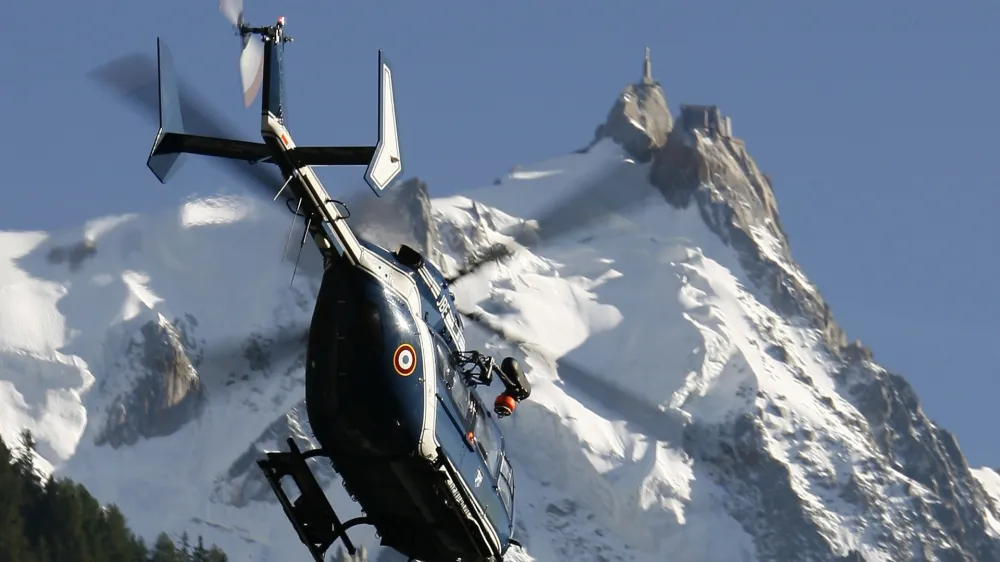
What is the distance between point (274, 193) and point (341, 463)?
18.2ft

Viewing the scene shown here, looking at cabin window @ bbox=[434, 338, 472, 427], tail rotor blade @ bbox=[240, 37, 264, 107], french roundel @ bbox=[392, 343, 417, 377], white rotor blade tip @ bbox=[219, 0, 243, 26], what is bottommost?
cabin window @ bbox=[434, 338, 472, 427]

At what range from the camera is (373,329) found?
42.2 m

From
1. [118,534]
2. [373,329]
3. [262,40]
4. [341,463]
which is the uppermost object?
[262,40]

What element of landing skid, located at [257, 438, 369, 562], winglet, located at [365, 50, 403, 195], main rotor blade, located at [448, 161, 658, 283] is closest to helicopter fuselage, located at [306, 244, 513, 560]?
landing skid, located at [257, 438, 369, 562]

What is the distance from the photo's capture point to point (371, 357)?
4212cm

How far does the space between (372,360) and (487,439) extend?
6087 millimetres

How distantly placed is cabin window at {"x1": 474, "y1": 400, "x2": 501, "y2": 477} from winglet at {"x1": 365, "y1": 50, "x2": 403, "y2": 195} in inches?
322

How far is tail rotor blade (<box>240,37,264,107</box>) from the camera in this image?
1563 inches

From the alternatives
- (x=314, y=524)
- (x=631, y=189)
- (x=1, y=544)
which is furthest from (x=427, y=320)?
(x=1, y=544)

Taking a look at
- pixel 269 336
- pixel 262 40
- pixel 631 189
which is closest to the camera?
pixel 262 40

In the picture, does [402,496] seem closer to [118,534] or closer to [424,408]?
[424,408]

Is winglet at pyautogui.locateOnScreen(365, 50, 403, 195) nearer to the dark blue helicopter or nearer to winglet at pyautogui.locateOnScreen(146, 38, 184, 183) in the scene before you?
the dark blue helicopter

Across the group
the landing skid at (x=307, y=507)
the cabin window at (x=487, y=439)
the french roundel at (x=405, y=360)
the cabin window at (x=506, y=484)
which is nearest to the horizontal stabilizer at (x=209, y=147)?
the french roundel at (x=405, y=360)

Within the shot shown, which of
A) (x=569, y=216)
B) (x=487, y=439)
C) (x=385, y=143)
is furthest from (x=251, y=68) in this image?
(x=569, y=216)
